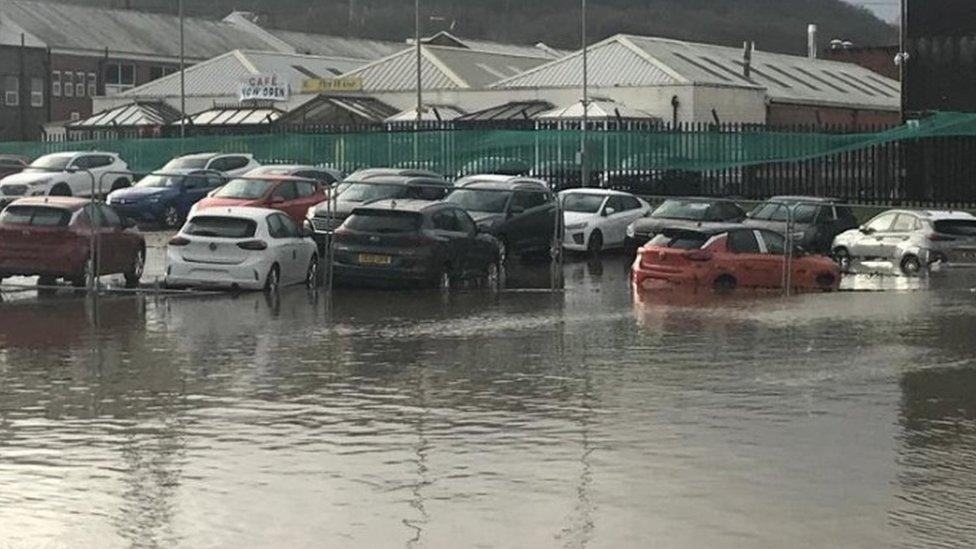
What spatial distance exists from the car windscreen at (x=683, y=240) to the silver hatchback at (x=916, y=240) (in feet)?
24.4

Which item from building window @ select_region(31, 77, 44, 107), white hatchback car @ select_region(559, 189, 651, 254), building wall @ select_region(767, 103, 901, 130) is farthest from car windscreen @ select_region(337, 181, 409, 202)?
building window @ select_region(31, 77, 44, 107)

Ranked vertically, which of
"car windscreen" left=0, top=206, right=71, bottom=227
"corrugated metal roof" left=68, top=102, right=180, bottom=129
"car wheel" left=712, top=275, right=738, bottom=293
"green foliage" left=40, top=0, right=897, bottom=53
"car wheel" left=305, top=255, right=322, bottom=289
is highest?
"green foliage" left=40, top=0, right=897, bottom=53

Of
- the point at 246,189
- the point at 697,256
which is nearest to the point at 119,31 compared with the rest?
the point at 246,189

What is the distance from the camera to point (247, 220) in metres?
28.0

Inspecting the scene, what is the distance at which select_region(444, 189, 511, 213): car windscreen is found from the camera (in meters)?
36.5

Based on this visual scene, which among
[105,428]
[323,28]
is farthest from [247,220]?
[323,28]

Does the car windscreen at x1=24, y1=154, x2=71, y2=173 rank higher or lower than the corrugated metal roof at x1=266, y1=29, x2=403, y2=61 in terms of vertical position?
lower

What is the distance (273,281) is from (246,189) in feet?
36.1

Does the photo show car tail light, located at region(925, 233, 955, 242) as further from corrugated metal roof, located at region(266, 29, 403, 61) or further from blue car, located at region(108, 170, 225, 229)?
corrugated metal roof, located at region(266, 29, 403, 61)

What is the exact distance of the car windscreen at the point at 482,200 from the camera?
3647cm

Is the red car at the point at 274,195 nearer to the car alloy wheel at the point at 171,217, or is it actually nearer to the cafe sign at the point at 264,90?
the car alloy wheel at the point at 171,217

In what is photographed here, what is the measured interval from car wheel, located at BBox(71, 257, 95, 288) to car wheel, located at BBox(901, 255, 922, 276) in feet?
55.4

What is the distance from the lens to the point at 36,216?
2780 cm

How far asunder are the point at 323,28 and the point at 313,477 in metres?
168
